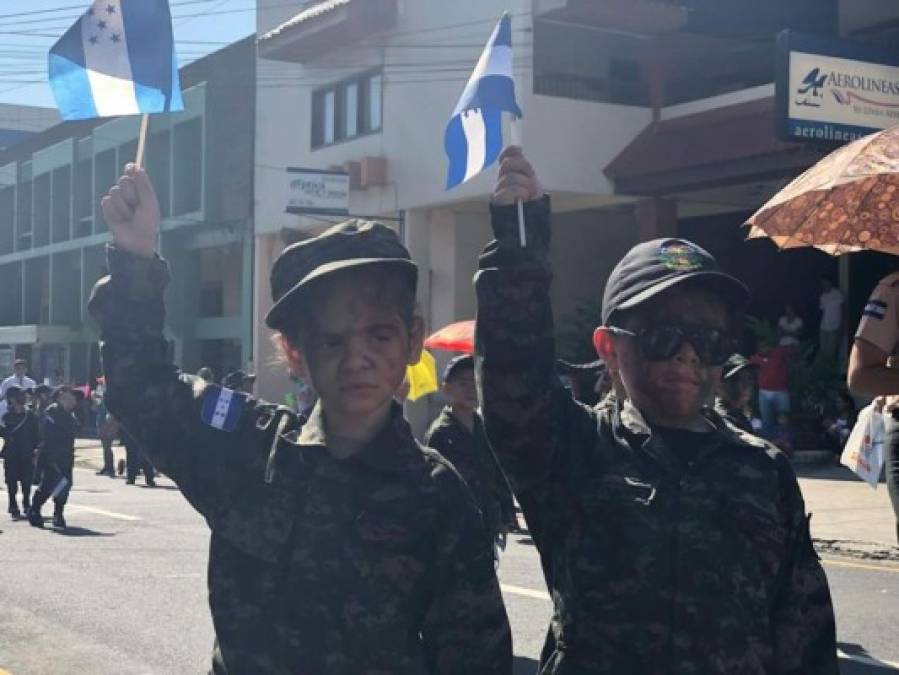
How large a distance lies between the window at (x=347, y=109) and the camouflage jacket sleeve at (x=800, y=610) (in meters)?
23.0

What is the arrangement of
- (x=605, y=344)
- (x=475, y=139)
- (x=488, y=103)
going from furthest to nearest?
1. (x=475, y=139)
2. (x=488, y=103)
3. (x=605, y=344)

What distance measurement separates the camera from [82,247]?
41312 mm

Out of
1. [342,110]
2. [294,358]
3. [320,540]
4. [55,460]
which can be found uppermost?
[342,110]

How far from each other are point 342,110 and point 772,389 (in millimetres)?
11778

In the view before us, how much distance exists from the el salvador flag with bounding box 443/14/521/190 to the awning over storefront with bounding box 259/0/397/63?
71.2 ft

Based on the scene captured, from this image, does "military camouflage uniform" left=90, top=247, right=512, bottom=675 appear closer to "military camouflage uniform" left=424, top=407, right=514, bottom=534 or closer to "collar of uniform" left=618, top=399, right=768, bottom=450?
"collar of uniform" left=618, top=399, right=768, bottom=450

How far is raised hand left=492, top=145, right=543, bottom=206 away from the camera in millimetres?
2637

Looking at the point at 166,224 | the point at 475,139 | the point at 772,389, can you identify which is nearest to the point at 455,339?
the point at 772,389

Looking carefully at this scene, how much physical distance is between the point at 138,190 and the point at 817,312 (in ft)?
73.9

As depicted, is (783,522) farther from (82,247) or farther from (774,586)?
(82,247)

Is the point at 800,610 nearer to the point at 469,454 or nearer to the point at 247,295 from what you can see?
the point at 469,454

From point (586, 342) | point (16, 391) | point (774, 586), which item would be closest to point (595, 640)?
point (774, 586)

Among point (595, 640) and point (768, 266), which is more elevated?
point (768, 266)

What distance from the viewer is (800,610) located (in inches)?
105
